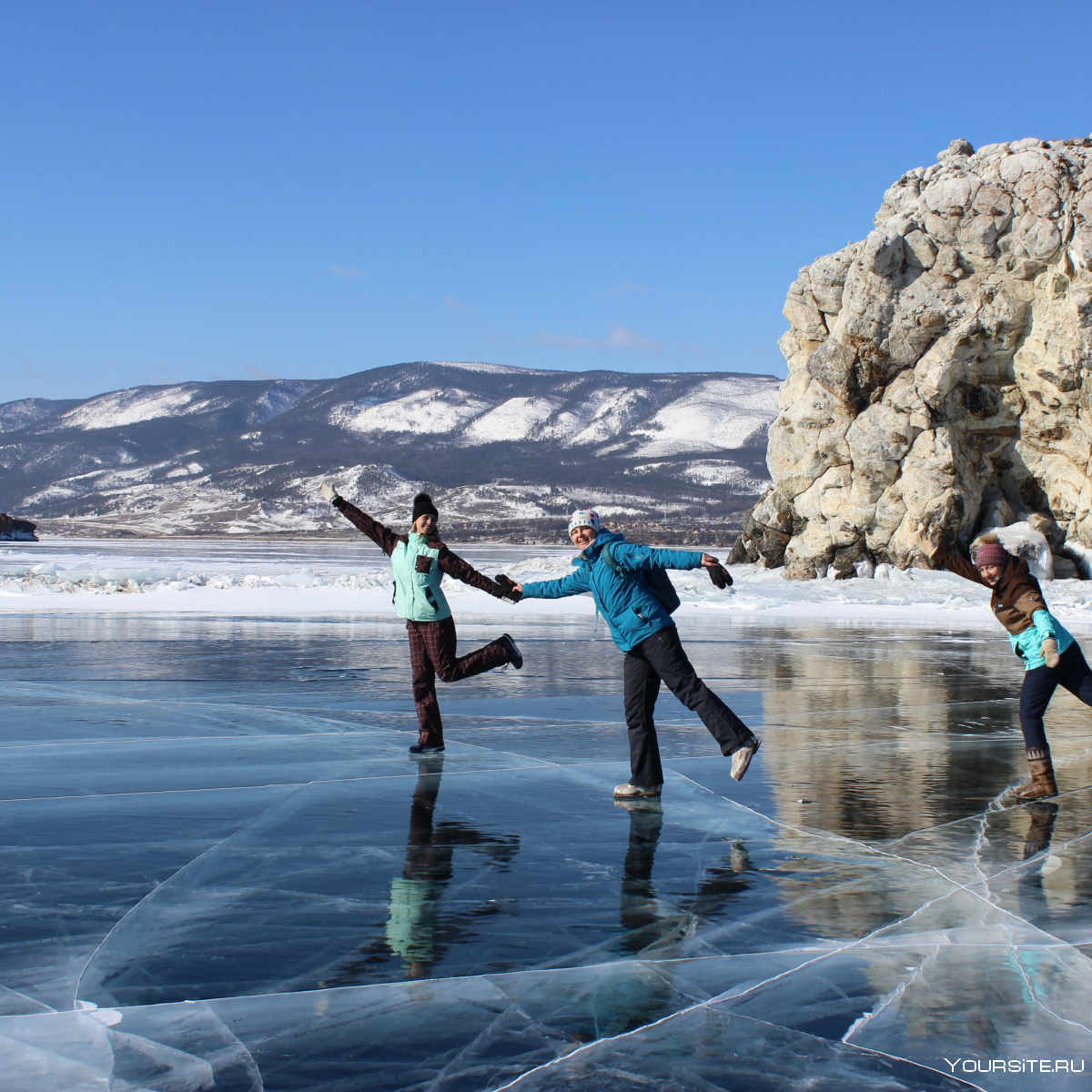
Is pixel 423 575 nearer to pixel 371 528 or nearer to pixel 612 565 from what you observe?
pixel 371 528

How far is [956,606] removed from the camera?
1032 inches

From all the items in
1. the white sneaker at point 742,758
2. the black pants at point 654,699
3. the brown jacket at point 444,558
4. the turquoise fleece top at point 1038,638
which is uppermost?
the brown jacket at point 444,558

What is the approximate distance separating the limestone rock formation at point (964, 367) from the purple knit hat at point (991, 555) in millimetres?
31339

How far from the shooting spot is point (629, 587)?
6.99m

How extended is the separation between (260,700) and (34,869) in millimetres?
5776

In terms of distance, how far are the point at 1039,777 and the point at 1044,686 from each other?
1.83 ft

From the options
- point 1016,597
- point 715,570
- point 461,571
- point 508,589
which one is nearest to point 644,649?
point 715,570

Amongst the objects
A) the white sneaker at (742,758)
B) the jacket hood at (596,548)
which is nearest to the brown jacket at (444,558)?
the jacket hood at (596,548)

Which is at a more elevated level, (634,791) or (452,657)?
(452,657)

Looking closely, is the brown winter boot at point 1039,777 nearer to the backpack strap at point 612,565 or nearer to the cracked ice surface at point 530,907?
the cracked ice surface at point 530,907

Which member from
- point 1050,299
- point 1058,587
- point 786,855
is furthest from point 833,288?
point 786,855

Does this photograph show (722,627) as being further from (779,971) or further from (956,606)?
(779,971)

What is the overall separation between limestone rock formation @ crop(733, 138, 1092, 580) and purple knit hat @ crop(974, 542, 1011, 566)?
103 feet

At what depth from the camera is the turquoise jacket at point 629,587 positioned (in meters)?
6.89
